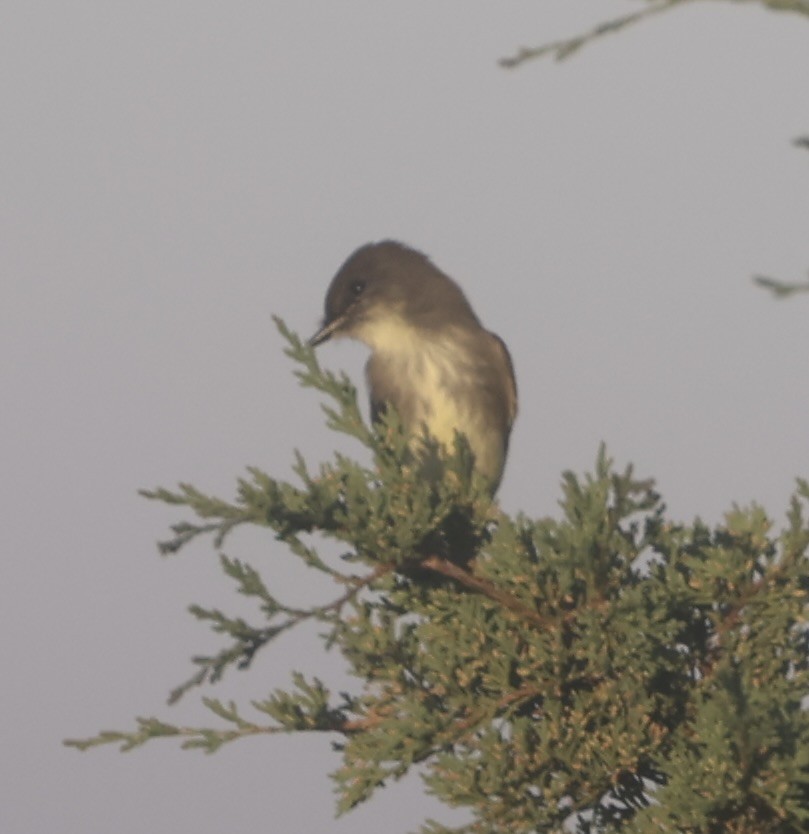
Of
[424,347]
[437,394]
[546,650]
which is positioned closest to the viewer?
[546,650]

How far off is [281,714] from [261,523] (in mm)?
647

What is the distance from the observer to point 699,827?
4898mm

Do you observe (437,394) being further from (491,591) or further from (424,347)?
(491,591)

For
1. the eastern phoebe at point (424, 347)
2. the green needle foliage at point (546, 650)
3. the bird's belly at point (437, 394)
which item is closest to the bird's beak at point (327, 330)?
the eastern phoebe at point (424, 347)

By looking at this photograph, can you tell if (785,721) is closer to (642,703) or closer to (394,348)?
(642,703)

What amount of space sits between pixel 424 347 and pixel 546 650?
206 inches

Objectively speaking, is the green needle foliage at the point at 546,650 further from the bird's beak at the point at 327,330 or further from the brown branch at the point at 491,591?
the bird's beak at the point at 327,330

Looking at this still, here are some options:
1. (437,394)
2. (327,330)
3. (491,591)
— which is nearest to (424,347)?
(437,394)

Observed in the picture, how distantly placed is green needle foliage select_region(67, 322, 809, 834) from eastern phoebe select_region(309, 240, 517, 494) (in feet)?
14.0

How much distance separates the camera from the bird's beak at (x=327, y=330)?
10.4 m

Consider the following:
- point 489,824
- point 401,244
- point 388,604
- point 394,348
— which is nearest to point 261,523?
point 388,604

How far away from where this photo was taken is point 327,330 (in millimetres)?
10422

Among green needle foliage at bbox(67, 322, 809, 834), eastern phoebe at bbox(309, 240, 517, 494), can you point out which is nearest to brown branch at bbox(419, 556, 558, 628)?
green needle foliage at bbox(67, 322, 809, 834)

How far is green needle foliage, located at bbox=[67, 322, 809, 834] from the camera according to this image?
202 inches
